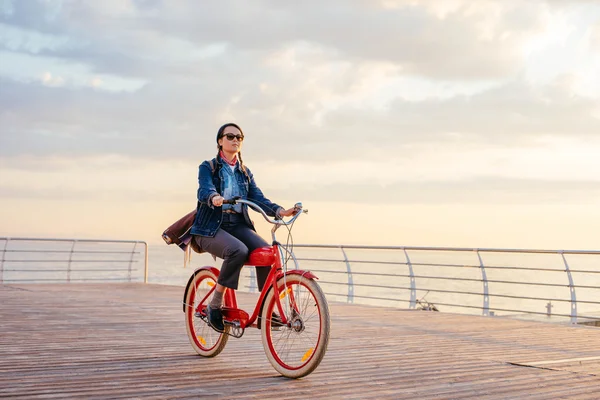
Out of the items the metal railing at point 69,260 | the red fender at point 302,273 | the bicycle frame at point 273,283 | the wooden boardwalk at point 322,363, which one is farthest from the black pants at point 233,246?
the metal railing at point 69,260

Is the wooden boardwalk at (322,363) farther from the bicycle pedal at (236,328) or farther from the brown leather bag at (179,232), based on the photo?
the brown leather bag at (179,232)

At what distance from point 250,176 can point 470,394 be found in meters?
2.16

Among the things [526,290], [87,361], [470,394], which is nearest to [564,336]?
[470,394]

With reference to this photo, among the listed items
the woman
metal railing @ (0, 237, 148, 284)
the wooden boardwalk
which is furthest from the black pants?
metal railing @ (0, 237, 148, 284)

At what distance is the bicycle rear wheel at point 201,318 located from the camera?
5.93 metres

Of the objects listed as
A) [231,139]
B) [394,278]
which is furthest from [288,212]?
[394,278]

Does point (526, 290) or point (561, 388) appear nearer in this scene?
point (561, 388)

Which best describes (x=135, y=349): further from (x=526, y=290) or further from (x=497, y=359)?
(x=526, y=290)

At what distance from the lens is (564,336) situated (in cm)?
843

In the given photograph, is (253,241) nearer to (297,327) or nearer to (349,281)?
(297,327)

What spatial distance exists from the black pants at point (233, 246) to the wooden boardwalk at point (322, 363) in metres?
0.61

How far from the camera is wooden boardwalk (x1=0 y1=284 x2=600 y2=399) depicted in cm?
470

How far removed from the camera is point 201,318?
5.91 metres

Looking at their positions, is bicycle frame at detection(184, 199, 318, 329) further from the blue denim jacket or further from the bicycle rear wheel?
the bicycle rear wheel
